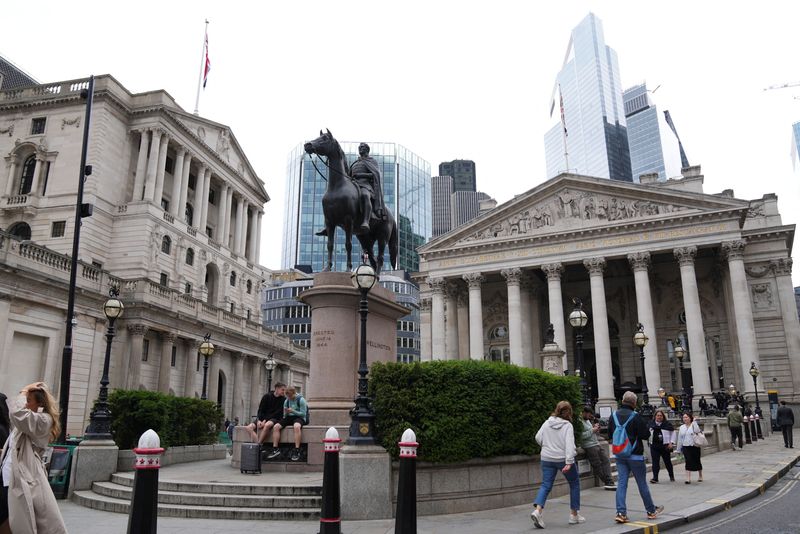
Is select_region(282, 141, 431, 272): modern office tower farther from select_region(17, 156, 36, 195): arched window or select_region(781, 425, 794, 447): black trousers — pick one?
select_region(781, 425, 794, 447): black trousers

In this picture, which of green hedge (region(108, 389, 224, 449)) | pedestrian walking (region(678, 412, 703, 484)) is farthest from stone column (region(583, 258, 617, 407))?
green hedge (region(108, 389, 224, 449))

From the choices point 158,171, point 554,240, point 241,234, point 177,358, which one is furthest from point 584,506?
point 241,234

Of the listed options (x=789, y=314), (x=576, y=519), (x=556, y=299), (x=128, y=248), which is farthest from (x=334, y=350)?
(x=789, y=314)

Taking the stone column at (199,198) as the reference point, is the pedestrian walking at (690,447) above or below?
below

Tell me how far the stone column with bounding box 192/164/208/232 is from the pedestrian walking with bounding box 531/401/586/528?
4676cm

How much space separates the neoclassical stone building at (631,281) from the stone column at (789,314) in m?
0.09

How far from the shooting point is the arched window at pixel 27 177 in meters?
44.7

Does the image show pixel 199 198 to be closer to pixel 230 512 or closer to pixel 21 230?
pixel 21 230

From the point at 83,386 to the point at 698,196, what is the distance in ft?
146

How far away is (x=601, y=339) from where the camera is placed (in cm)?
4634

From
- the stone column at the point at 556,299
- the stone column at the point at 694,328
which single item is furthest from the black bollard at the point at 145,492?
the stone column at the point at 556,299

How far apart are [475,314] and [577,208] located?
42.0 feet

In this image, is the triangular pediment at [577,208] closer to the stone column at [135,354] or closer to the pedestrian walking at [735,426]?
the pedestrian walking at [735,426]

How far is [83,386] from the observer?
31312 mm
